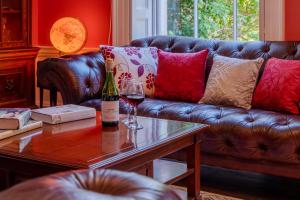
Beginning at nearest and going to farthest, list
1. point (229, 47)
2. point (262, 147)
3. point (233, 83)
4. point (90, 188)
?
point (90, 188) < point (262, 147) < point (233, 83) < point (229, 47)

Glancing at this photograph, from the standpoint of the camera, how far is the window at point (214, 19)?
4.35 meters

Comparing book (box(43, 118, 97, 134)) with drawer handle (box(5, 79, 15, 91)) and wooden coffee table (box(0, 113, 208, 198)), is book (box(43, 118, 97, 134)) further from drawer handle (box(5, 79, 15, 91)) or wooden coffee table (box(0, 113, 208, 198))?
drawer handle (box(5, 79, 15, 91))

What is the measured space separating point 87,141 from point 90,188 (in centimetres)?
111

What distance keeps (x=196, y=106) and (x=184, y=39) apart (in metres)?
0.83

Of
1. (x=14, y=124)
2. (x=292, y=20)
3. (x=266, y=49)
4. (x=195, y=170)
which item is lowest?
(x=195, y=170)

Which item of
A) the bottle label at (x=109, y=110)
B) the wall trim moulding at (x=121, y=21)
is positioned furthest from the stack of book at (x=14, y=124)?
the wall trim moulding at (x=121, y=21)

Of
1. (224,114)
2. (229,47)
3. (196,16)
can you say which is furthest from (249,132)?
(196,16)

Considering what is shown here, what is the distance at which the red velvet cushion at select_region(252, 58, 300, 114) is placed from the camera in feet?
10.8

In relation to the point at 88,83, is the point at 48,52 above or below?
above

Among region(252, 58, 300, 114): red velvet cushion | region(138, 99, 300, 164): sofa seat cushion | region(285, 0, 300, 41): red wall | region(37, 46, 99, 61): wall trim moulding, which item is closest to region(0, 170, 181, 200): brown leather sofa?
region(138, 99, 300, 164): sofa seat cushion

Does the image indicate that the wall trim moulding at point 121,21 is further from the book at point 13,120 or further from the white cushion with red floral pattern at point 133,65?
the book at point 13,120

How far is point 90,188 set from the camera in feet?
3.61

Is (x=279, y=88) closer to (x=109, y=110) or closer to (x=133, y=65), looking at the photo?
(x=133, y=65)

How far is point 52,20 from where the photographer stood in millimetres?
→ 5352
